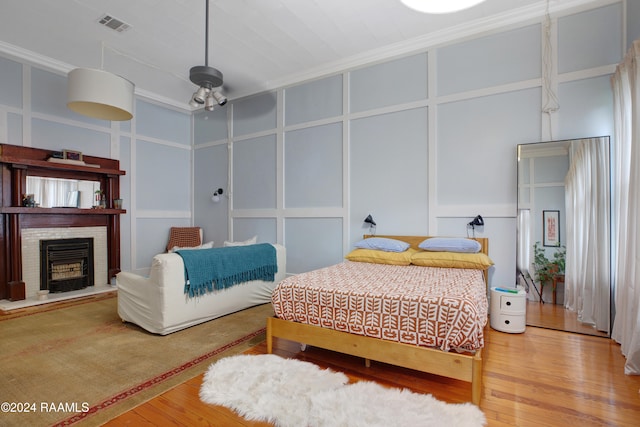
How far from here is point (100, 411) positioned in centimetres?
169

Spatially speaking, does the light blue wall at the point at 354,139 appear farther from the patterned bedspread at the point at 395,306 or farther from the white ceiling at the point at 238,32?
the patterned bedspread at the point at 395,306

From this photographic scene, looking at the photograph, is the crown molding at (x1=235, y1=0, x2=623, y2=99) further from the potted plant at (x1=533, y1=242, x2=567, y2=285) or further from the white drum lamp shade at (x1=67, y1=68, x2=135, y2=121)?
the white drum lamp shade at (x1=67, y1=68, x2=135, y2=121)

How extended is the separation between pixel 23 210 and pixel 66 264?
0.89 metres

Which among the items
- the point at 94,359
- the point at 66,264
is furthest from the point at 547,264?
the point at 66,264

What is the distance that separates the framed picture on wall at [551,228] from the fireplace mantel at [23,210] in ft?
18.0

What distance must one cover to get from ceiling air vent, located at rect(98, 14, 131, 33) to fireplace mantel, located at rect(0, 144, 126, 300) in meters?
1.95

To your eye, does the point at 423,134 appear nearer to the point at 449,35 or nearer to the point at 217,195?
the point at 449,35

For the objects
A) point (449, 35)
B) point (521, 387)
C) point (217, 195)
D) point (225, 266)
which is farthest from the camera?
point (217, 195)

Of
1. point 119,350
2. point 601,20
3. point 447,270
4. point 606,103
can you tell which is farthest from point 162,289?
point 601,20

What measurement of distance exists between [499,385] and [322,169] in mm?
3246

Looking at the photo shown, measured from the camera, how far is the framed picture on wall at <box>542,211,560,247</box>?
2961mm

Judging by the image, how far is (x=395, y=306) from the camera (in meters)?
1.96

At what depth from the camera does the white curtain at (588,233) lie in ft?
9.05

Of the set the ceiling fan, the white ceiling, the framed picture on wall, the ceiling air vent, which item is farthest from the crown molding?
the ceiling air vent
